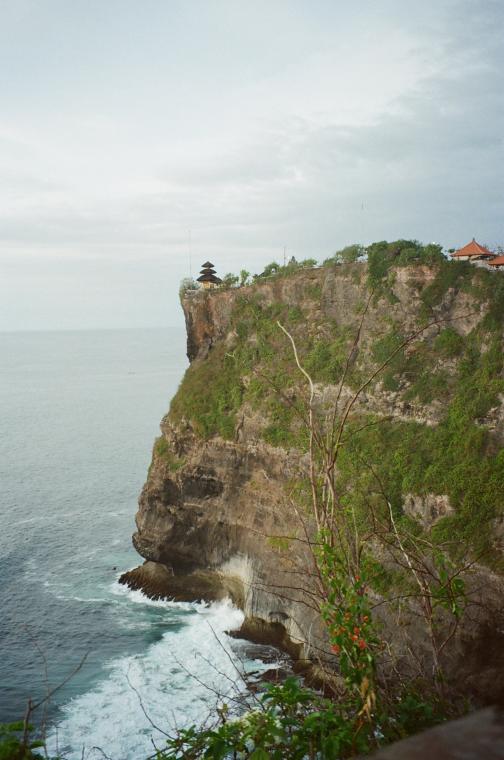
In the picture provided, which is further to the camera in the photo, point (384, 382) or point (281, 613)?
point (384, 382)

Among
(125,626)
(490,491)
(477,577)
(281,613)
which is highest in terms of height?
(490,491)

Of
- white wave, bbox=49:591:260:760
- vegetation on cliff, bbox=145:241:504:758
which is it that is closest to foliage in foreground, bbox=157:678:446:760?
vegetation on cliff, bbox=145:241:504:758

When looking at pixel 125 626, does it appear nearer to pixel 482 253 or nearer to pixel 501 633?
pixel 501 633

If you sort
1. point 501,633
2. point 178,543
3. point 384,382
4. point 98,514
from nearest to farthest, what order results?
1. point 501,633
2. point 384,382
3. point 178,543
4. point 98,514

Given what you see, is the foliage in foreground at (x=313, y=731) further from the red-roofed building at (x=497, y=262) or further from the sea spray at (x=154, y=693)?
the red-roofed building at (x=497, y=262)

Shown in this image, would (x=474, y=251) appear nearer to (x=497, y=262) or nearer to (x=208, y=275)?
(x=497, y=262)

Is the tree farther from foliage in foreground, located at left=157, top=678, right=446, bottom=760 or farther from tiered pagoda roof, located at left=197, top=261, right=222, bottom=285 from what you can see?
foliage in foreground, located at left=157, top=678, right=446, bottom=760

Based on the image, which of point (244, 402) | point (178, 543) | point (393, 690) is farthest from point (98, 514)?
point (393, 690)

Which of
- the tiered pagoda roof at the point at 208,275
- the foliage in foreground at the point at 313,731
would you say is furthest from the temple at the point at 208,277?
the foliage in foreground at the point at 313,731
